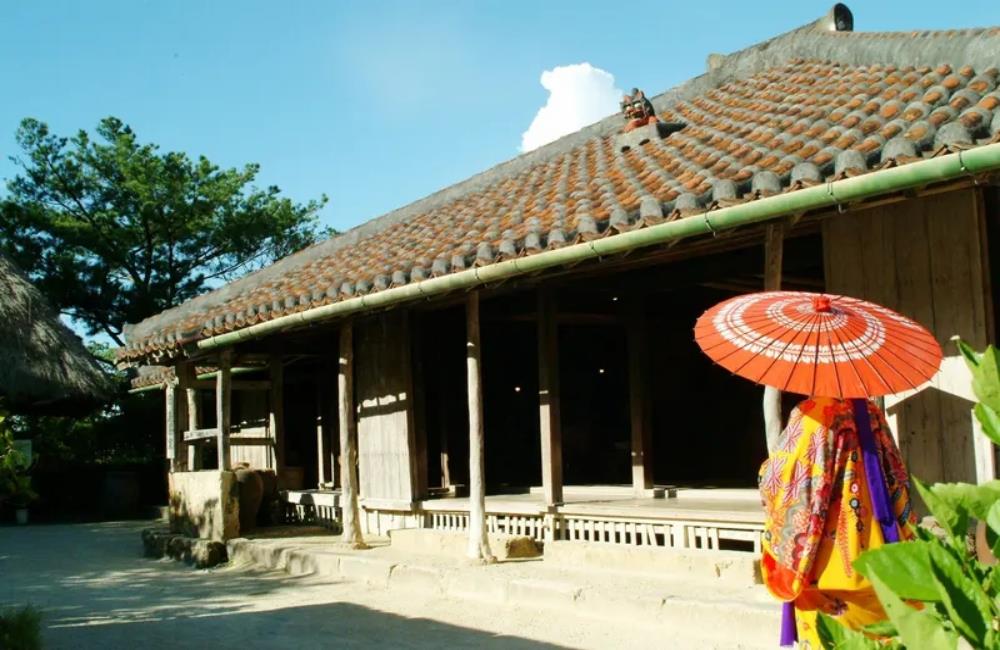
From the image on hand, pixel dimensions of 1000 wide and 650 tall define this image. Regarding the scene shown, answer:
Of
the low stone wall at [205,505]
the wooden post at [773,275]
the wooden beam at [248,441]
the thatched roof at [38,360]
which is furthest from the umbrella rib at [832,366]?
the thatched roof at [38,360]

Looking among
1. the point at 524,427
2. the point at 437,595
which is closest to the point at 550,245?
the point at 437,595

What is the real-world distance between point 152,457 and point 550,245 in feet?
60.1

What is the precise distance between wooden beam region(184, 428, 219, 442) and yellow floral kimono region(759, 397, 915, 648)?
29.6ft

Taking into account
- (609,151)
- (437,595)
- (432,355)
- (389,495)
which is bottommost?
(437,595)

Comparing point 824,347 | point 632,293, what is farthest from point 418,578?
point 824,347

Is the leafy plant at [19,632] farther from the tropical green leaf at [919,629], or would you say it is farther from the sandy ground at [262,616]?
the tropical green leaf at [919,629]

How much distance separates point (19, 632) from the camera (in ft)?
17.5

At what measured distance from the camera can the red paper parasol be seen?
3488mm

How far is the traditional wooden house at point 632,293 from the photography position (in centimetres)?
546

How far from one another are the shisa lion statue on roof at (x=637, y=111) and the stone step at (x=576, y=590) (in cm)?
417

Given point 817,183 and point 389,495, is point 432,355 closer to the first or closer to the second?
point 389,495

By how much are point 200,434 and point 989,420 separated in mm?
11443

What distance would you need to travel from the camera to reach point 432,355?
11320 mm

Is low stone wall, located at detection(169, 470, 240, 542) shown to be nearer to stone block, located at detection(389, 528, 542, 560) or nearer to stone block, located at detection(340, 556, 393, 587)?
stone block, located at detection(389, 528, 542, 560)
